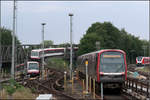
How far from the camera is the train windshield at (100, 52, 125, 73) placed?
1783 cm

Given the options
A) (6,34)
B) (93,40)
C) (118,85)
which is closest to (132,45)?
(93,40)

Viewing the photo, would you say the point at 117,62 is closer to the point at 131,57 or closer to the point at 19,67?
the point at 19,67

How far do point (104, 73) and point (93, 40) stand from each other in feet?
164

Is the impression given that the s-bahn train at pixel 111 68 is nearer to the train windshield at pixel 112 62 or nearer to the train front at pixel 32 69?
the train windshield at pixel 112 62

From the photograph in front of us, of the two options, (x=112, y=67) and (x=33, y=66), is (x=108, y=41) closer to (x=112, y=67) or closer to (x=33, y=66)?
(x=33, y=66)

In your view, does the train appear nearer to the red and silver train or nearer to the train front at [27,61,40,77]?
the red and silver train

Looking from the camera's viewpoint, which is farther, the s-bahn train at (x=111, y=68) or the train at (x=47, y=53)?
the train at (x=47, y=53)

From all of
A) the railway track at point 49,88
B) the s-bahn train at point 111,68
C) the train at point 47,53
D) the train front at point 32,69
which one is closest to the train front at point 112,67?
the s-bahn train at point 111,68

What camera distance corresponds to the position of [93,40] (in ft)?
221

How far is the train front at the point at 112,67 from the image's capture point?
17547 millimetres

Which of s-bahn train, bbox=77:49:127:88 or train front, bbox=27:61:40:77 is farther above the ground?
s-bahn train, bbox=77:49:127:88

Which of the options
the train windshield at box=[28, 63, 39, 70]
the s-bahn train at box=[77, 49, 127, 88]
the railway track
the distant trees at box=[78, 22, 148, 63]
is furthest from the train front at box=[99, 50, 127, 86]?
the distant trees at box=[78, 22, 148, 63]

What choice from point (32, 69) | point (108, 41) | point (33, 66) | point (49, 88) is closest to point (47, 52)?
point (108, 41)

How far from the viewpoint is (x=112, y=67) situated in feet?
58.7
